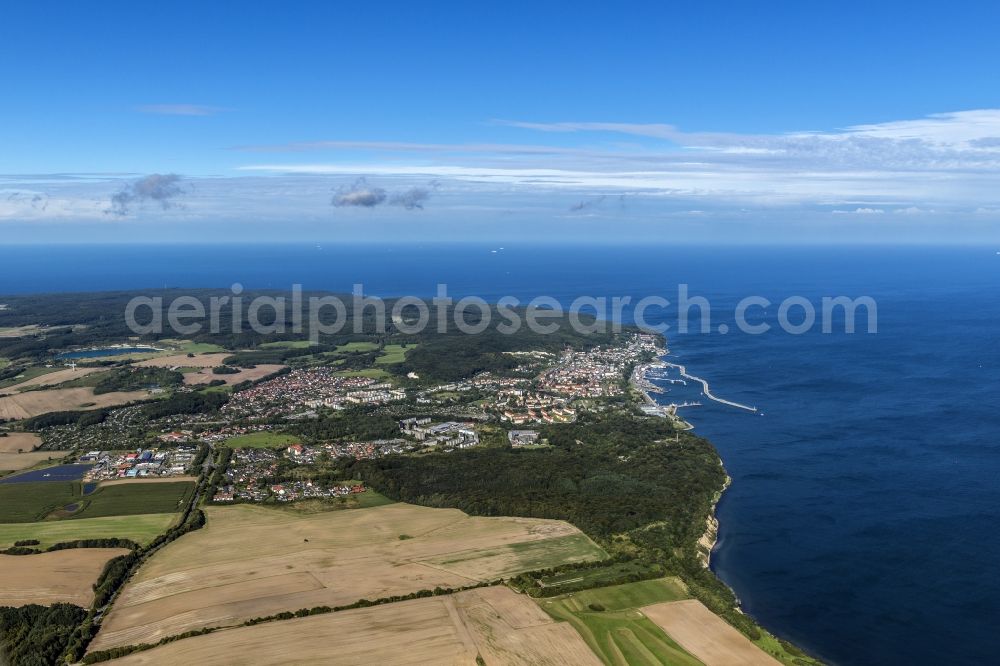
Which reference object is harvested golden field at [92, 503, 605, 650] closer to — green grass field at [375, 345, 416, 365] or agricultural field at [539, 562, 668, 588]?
agricultural field at [539, 562, 668, 588]

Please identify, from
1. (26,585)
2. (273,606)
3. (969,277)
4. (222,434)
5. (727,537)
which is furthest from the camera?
(969,277)

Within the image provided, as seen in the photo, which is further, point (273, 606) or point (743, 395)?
point (743, 395)

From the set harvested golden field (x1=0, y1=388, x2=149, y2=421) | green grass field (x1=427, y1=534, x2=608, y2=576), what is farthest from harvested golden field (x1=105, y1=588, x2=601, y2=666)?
harvested golden field (x1=0, y1=388, x2=149, y2=421)

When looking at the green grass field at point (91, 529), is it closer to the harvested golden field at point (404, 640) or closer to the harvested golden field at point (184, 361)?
the harvested golden field at point (404, 640)

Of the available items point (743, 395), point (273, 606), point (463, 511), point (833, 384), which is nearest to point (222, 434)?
point (463, 511)

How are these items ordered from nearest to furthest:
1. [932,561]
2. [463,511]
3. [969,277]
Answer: [932,561], [463,511], [969,277]

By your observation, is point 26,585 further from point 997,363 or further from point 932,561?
point 997,363
